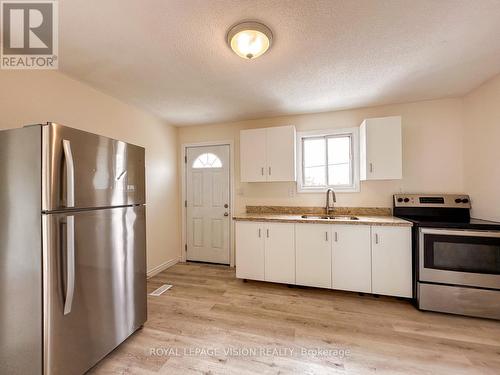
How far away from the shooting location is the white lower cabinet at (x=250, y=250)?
2.85 m

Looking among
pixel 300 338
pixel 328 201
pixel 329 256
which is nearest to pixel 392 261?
pixel 329 256

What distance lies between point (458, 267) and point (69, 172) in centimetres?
337

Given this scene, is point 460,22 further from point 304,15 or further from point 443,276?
point 443,276

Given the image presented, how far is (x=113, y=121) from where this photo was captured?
262cm

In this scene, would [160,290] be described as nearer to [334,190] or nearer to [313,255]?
[313,255]

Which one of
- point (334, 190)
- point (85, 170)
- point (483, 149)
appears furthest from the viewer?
point (334, 190)

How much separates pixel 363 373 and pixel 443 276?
141 cm

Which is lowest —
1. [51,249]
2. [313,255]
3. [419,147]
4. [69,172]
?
[313,255]

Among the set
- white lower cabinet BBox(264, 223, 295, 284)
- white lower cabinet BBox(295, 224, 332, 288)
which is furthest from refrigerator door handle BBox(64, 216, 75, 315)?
white lower cabinet BBox(295, 224, 332, 288)

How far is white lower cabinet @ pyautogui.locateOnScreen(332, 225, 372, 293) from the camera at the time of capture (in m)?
2.46

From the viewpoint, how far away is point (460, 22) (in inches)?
57.7

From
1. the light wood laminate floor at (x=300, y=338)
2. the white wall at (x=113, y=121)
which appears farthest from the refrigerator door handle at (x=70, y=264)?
the white wall at (x=113, y=121)

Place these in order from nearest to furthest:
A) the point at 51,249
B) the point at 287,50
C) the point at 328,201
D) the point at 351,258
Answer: the point at 51,249 → the point at 287,50 → the point at 351,258 → the point at 328,201

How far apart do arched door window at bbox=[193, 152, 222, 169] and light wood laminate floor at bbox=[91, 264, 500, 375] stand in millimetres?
2015
